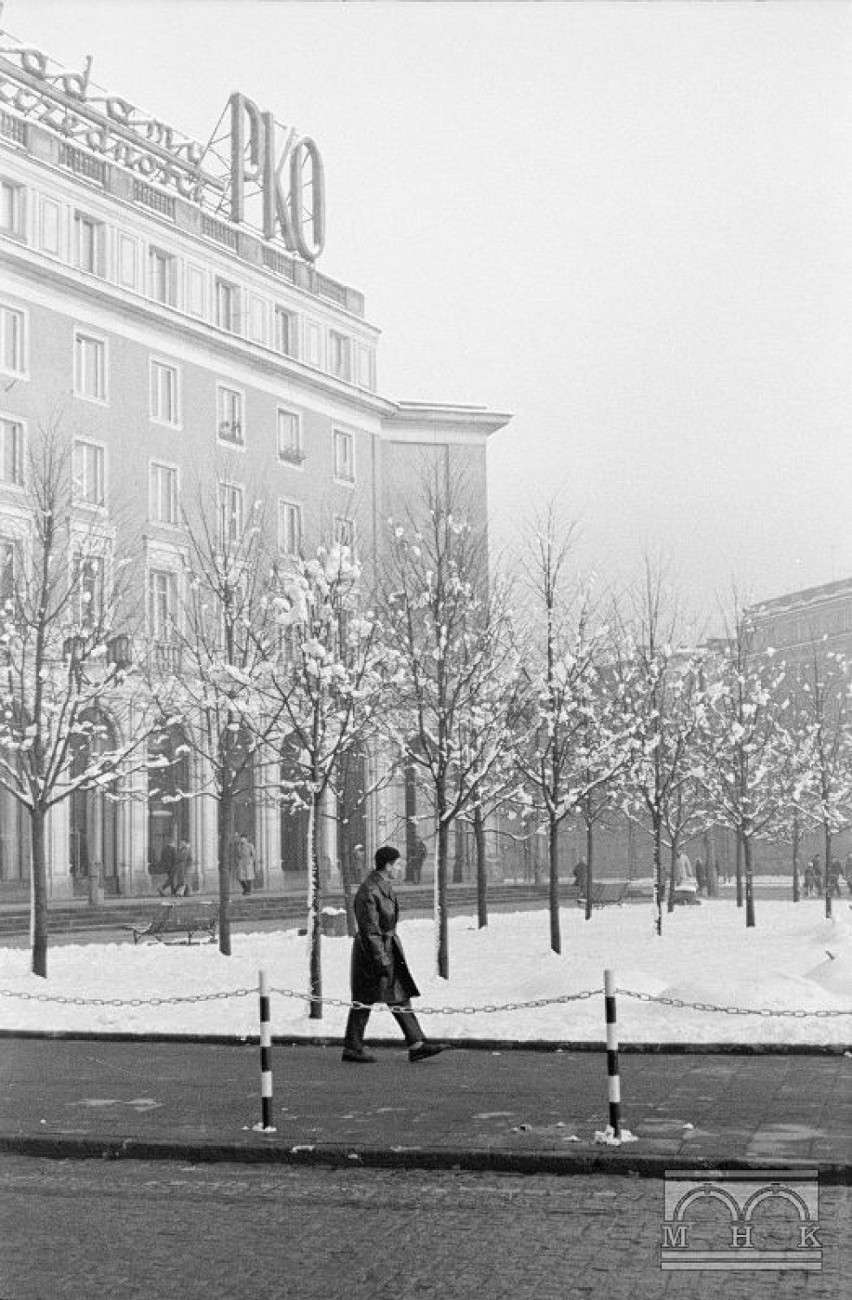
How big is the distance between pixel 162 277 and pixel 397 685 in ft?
85.4

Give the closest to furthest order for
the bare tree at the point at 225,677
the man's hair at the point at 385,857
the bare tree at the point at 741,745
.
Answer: the man's hair at the point at 385,857 < the bare tree at the point at 225,677 < the bare tree at the point at 741,745

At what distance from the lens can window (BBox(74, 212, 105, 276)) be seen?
43.1 metres

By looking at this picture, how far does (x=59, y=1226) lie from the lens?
8.40 meters

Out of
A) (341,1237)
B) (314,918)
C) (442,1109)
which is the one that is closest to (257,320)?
(314,918)

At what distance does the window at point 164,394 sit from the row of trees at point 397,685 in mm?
3666

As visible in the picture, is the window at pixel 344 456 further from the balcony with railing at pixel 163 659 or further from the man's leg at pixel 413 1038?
the man's leg at pixel 413 1038

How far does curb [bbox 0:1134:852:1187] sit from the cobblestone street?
12 centimetres

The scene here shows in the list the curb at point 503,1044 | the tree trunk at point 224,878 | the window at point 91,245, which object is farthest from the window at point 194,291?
the curb at point 503,1044

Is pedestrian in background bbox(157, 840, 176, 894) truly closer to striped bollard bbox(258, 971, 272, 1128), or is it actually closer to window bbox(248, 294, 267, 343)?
window bbox(248, 294, 267, 343)

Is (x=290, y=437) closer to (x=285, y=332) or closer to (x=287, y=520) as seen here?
(x=287, y=520)

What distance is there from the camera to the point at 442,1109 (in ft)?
36.7

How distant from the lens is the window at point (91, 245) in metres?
43.1

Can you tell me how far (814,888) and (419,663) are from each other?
113 feet

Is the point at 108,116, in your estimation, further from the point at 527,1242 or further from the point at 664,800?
the point at 527,1242
